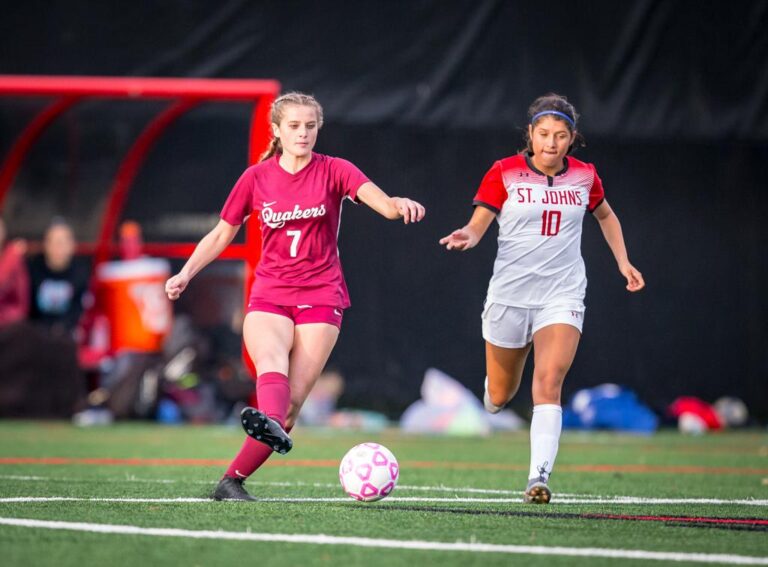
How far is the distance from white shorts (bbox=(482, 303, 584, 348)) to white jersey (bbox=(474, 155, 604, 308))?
34 millimetres

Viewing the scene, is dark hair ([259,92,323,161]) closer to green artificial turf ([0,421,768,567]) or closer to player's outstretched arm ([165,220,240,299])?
player's outstretched arm ([165,220,240,299])

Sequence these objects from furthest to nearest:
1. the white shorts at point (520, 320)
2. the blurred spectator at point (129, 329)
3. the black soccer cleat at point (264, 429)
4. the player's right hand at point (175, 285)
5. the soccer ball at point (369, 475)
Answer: the blurred spectator at point (129, 329)
the white shorts at point (520, 320)
the player's right hand at point (175, 285)
the soccer ball at point (369, 475)
the black soccer cleat at point (264, 429)

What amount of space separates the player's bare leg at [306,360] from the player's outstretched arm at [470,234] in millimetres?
678

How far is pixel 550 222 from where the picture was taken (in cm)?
681

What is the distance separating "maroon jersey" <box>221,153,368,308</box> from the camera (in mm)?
6398

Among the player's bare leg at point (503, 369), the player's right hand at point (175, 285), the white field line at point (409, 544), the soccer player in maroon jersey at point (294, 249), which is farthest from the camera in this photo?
the player's bare leg at point (503, 369)

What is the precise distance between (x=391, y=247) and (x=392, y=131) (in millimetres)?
1296

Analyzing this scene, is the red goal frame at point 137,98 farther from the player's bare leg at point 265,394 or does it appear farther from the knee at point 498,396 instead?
the player's bare leg at point 265,394

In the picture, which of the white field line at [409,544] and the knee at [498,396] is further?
the knee at [498,396]

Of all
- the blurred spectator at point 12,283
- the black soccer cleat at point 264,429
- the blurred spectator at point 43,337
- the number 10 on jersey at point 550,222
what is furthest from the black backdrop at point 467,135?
the black soccer cleat at point 264,429

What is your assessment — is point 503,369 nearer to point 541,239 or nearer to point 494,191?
point 541,239

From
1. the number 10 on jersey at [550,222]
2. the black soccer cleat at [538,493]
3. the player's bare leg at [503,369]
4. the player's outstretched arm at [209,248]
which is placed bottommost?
the black soccer cleat at [538,493]

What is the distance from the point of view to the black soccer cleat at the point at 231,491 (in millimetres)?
6102

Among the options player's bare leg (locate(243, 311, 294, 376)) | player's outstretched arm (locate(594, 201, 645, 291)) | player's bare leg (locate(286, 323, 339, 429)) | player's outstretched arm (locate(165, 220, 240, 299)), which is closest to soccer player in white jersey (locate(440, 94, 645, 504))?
player's outstretched arm (locate(594, 201, 645, 291))
